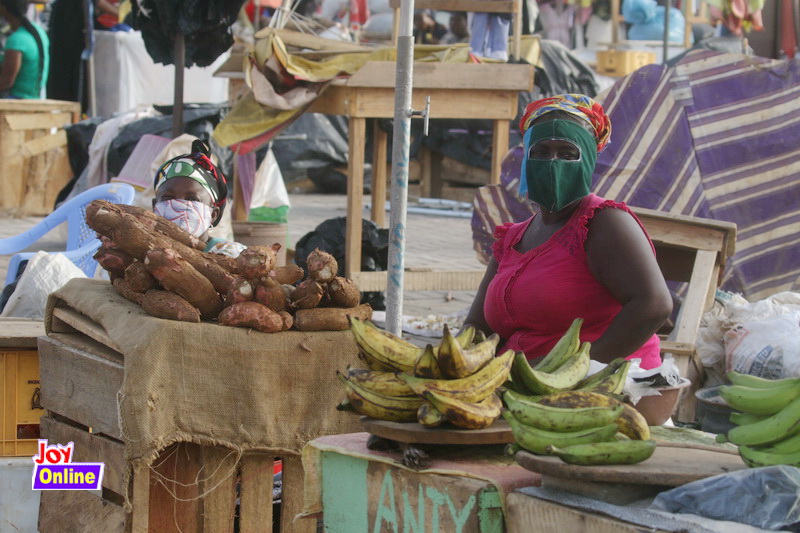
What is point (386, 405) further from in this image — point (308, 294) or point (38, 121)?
point (38, 121)

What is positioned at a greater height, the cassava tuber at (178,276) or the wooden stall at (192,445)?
the cassava tuber at (178,276)

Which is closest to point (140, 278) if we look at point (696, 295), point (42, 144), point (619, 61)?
point (696, 295)

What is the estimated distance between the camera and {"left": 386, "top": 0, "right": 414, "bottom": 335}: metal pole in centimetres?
424

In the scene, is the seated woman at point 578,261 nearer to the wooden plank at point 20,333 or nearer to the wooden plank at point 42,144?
the wooden plank at point 20,333

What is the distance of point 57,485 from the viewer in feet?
12.0

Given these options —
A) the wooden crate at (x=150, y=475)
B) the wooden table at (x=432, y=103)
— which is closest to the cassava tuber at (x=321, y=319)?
the wooden crate at (x=150, y=475)

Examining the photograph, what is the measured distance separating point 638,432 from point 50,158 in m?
9.56

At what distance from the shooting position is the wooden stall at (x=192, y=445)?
335 centimetres

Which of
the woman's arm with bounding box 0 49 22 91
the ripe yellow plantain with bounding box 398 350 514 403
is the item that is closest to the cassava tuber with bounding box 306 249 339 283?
the ripe yellow plantain with bounding box 398 350 514 403

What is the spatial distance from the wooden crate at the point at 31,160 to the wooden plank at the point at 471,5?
4.51 meters

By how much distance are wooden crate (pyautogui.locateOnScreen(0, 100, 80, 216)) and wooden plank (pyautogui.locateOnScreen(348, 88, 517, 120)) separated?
17.6 feet

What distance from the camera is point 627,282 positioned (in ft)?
10.3

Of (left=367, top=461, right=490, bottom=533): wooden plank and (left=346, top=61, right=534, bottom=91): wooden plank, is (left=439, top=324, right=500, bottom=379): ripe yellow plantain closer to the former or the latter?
(left=367, top=461, right=490, bottom=533): wooden plank

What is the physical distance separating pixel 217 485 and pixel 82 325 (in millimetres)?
738
